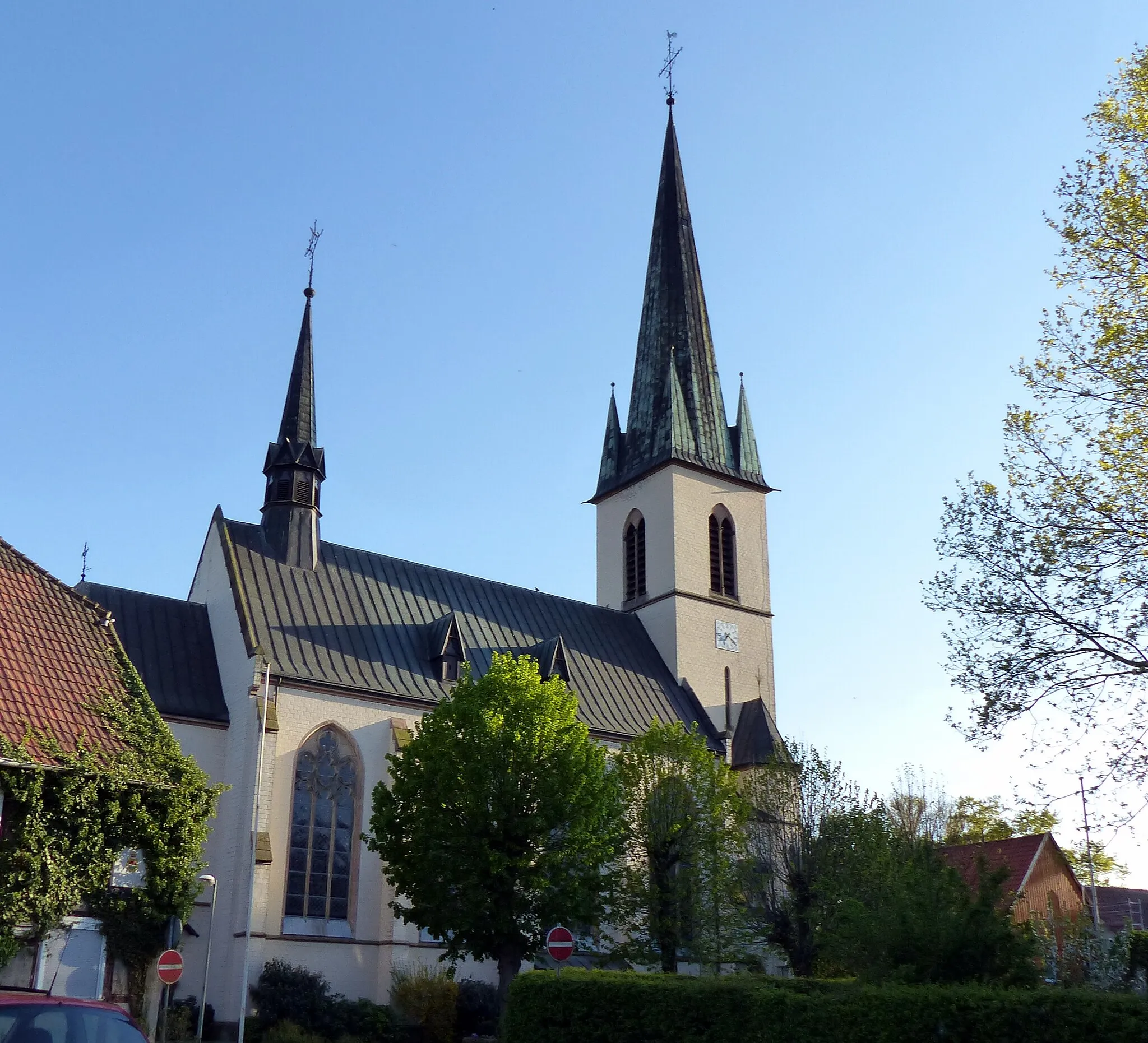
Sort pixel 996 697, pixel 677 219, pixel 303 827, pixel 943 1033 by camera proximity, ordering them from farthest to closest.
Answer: pixel 677 219
pixel 303 827
pixel 996 697
pixel 943 1033

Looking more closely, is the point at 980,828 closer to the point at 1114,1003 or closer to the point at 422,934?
the point at 422,934

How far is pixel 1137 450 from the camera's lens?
50.2 feet

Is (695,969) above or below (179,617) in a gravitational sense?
below

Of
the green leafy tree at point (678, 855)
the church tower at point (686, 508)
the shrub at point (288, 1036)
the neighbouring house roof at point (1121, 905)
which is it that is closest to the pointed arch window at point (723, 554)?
the church tower at point (686, 508)

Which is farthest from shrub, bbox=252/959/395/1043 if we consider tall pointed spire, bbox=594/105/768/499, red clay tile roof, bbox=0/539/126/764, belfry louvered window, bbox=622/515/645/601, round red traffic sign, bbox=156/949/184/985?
tall pointed spire, bbox=594/105/768/499

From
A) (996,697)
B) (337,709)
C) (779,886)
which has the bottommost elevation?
(779,886)

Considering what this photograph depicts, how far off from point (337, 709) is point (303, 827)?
2967 millimetres

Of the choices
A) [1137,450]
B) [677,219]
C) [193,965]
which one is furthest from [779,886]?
[677,219]

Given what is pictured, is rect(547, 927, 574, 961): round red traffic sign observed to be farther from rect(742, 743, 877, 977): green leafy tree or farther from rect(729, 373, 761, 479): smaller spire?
rect(729, 373, 761, 479): smaller spire

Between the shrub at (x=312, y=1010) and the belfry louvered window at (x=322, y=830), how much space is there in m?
1.91

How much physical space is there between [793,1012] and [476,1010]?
1480 centimetres

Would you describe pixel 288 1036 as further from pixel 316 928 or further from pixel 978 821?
pixel 978 821

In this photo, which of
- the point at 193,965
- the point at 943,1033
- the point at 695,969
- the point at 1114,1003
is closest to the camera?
the point at 1114,1003

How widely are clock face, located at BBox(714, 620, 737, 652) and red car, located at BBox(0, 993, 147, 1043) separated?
1318 inches
